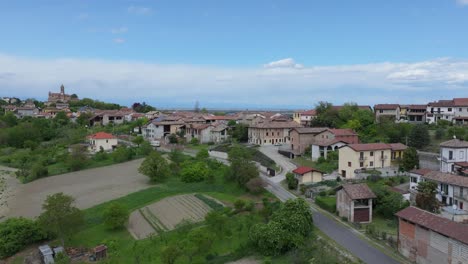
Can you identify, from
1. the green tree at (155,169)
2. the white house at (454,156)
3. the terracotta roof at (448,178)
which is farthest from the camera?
the green tree at (155,169)

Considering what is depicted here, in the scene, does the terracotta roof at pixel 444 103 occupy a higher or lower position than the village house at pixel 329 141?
higher

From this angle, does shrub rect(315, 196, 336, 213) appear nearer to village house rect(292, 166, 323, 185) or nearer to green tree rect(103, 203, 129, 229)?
village house rect(292, 166, 323, 185)

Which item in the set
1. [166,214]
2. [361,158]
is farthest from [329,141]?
[166,214]

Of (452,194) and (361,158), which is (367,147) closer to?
(361,158)

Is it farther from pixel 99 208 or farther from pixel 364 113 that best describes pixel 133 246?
pixel 364 113

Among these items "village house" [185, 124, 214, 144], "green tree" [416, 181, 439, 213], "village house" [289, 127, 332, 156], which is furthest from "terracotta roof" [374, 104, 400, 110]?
"green tree" [416, 181, 439, 213]

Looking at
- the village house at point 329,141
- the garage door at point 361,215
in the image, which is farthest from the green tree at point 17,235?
the village house at point 329,141

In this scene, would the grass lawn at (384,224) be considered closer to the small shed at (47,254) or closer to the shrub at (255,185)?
the shrub at (255,185)
